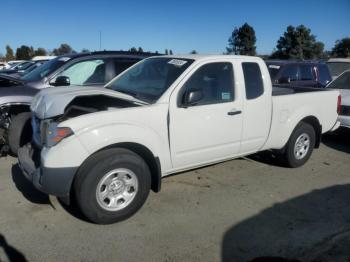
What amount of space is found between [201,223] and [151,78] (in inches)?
76.2

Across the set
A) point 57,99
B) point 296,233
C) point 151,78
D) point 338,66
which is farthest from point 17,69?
point 296,233

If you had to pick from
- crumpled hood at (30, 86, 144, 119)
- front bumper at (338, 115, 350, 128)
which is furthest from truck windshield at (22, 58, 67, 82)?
front bumper at (338, 115, 350, 128)

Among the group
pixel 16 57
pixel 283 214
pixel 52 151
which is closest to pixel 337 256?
pixel 283 214

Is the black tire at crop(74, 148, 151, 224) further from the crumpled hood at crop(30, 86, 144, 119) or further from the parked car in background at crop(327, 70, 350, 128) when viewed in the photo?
the parked car in background at crop(327, 70, 350, 128)

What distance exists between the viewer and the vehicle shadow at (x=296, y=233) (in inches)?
131

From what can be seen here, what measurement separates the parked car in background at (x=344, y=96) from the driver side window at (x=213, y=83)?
367cm

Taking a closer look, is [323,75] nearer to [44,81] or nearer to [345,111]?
[345,111]

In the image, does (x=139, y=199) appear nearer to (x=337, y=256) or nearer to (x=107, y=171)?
(x=107, y=171)

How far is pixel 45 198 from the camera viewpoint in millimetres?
4414

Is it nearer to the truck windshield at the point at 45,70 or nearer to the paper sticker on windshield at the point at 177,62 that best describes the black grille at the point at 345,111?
the paper sticker on windshield at the point at 177,62

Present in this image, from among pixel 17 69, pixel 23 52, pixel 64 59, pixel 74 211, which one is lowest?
pixel 74 211

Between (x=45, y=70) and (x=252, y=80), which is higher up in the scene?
(x=45, y=70)

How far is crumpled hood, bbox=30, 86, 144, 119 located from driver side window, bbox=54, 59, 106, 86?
2.46 metres

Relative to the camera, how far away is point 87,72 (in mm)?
6902
